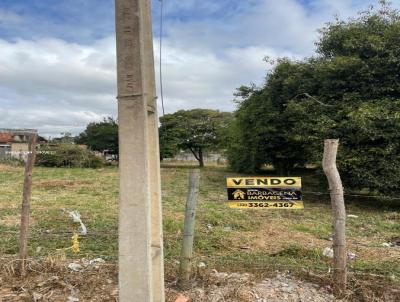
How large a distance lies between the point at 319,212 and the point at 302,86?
4.55 metres

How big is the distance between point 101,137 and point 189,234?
3453 cm

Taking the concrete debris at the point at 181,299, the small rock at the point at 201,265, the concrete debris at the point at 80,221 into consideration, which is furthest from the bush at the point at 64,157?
the concrete debris at the point at 181,299

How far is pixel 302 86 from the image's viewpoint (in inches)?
476

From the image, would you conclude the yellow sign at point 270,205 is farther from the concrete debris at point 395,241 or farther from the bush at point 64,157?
the bush at point 64,157

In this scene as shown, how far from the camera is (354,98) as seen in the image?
34.5 feet

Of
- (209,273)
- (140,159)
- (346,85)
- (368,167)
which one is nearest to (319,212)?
(368,167)

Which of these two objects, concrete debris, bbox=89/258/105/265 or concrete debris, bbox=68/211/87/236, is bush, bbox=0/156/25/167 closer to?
concrete debris, bbox=68/211/87/236

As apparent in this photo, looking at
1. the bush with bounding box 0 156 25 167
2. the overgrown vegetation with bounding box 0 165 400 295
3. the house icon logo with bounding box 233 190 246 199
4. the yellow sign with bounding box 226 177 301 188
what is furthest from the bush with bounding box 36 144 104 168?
the yellow sign with bounding box 226 177 301 188

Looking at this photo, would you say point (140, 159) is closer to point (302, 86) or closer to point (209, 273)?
point (209, 273)

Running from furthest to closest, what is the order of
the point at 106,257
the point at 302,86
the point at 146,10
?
the point at 302,86, the point at 106,257, the point at 146,10

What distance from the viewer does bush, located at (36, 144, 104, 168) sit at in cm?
2673

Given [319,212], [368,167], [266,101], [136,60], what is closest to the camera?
[136,60]

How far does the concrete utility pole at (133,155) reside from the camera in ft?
8.39

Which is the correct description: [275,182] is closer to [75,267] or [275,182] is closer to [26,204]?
[75,267]
